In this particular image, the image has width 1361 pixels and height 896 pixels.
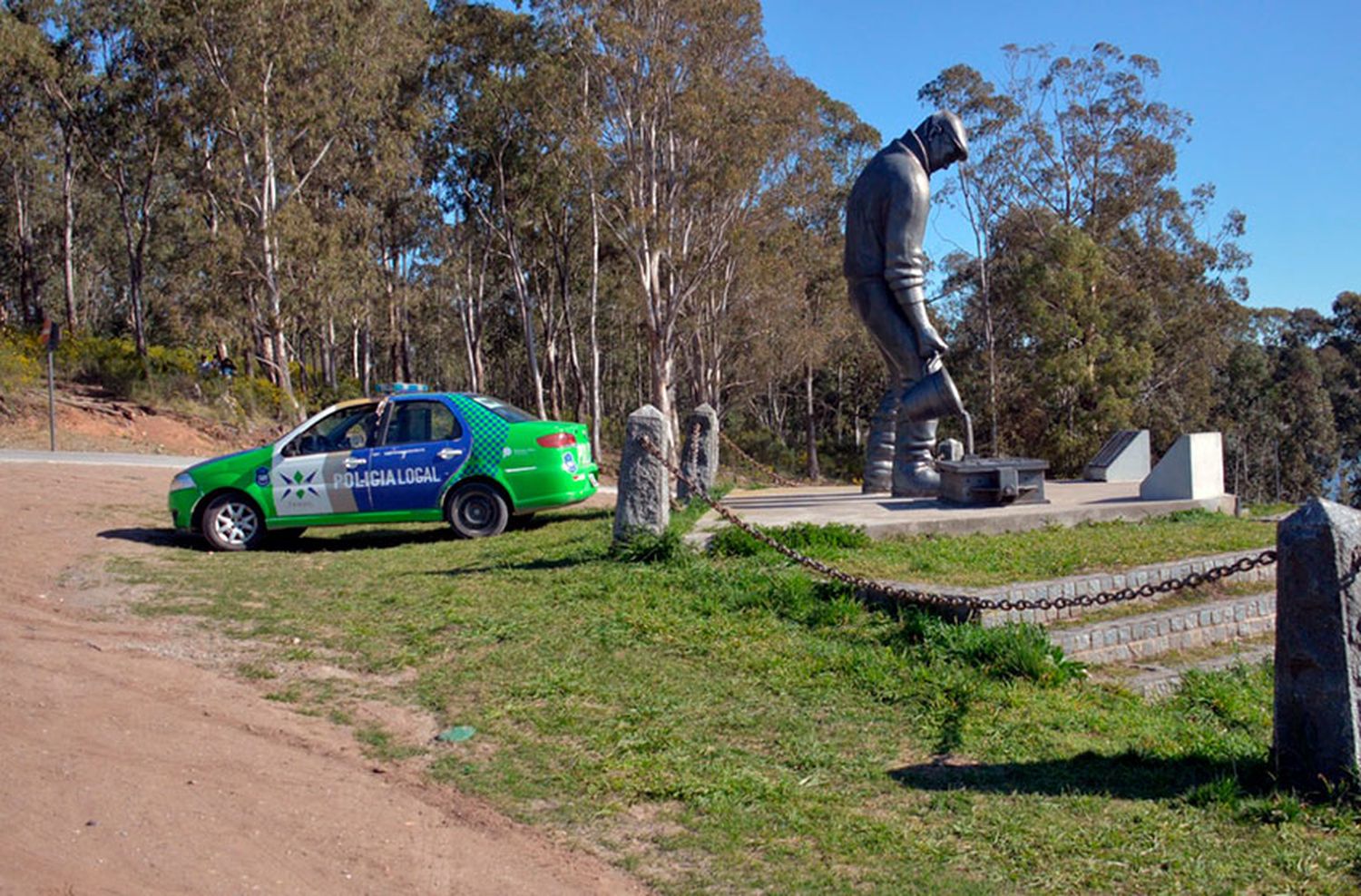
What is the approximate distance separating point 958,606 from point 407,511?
262 inches

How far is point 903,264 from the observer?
12.0 m

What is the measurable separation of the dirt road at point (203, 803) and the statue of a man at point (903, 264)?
8.03 m

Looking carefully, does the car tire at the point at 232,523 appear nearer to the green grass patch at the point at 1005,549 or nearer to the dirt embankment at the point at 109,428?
the green grass patch at the point at 1005,549

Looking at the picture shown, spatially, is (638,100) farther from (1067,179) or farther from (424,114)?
(1067,179)

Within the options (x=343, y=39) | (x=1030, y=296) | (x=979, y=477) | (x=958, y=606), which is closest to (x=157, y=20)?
(x=343, y=39)

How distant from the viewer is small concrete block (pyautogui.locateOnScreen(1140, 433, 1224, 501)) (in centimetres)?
1174

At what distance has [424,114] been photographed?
37.2 meters

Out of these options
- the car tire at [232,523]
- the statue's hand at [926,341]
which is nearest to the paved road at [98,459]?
the car tire at [232,523]

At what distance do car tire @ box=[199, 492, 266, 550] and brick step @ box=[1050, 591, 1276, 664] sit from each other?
8.28m

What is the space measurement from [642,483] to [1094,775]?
16.4 feet

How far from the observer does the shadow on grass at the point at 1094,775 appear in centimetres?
478

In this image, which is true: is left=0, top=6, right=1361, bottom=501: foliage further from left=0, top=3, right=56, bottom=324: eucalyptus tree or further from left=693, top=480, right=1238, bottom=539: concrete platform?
left=693, top=480, right=1238, bottom=539: concrete platform

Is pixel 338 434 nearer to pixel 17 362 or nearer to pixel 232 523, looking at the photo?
pixel 232 523

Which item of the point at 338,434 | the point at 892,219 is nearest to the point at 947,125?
the point at 892,219
